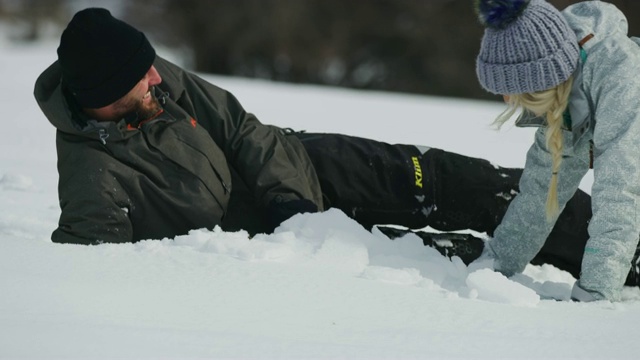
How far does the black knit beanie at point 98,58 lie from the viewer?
8.76 ft

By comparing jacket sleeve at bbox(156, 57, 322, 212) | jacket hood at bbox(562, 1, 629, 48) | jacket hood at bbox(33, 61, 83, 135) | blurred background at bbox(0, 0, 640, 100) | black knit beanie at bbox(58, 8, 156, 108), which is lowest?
blurred background at bbox(0, 0, 640, 100)

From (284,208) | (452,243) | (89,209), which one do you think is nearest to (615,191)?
(452,243)

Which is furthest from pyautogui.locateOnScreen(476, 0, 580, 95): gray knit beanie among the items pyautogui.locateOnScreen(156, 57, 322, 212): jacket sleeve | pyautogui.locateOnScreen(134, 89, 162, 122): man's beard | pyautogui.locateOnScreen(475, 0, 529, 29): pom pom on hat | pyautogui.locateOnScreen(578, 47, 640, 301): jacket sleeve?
pyautogui.locateOnScreen(134, 89, 162, 122): man's beard

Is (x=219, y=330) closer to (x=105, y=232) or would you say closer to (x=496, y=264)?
(x=105, y=232)

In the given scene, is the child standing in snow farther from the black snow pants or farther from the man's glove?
the man's glove

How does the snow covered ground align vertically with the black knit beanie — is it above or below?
below

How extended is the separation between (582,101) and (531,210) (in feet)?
1.43

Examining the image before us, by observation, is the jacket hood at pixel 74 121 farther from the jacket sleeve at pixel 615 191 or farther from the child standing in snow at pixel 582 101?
the jacket sleeve at pixel 615 191

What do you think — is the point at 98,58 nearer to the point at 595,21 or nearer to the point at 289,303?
the point at 289,303

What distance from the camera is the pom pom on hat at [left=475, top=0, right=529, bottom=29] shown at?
251 centimetres

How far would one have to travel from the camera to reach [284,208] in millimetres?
2836

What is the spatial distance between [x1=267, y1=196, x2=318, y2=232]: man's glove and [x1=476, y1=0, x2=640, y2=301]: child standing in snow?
621mm

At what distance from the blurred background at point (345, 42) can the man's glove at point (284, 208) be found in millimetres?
11079

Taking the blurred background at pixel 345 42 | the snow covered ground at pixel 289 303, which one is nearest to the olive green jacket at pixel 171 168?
the snow covered ground at pixel 289 303
